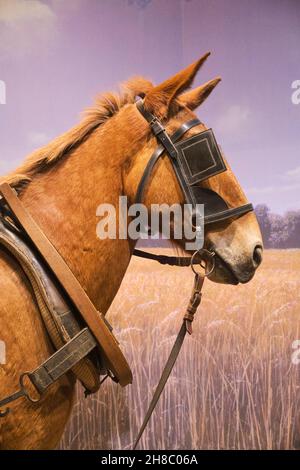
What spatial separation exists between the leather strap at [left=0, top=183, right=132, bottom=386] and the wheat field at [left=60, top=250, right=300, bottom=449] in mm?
995

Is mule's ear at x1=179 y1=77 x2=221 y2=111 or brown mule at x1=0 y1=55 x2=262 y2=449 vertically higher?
mule's ear at x1=179 y1=77 x2=221 y2=111

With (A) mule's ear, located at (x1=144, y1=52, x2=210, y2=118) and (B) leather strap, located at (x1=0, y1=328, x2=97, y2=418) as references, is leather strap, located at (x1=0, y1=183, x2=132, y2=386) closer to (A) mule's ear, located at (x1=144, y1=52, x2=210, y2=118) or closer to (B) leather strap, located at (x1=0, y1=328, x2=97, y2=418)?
(B) leather strap, located at (x1=0, y1=328, x2=97, y2=418)

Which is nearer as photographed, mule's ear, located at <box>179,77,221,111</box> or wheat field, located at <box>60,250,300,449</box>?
mule's ear, located at <box>179,77,221,111</box>

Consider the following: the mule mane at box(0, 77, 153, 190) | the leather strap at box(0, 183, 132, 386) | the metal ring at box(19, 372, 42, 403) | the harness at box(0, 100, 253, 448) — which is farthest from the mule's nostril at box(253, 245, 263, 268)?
the metal ring at box(19, 372, 42, 403)

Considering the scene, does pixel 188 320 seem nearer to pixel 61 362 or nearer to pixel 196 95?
pixel 61 362

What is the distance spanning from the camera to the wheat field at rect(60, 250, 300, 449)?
6.12 ft

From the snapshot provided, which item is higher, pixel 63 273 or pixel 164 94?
pixel 164 94

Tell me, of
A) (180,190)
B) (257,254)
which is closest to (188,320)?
(257,254)

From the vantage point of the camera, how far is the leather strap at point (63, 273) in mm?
967

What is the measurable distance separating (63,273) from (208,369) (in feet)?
4.18

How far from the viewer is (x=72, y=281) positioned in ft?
3.20

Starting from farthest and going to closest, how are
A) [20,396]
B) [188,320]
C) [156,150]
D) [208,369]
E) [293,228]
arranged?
[293,228]
[208,369]
[188,320]
[156,150]
[20,396]

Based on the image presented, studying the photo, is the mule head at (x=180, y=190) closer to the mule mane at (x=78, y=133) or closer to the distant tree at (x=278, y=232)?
the mule mane at (x=78, y=133)
